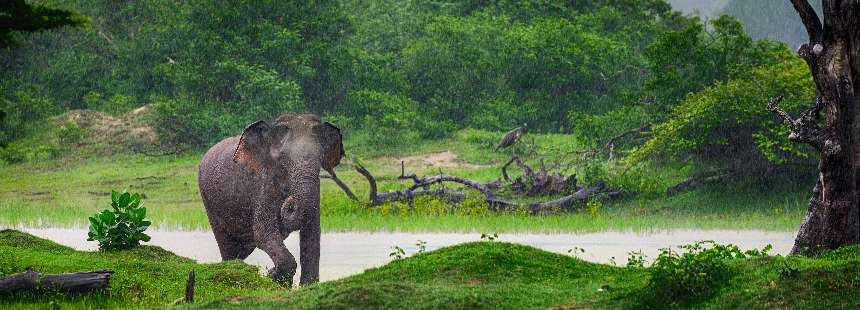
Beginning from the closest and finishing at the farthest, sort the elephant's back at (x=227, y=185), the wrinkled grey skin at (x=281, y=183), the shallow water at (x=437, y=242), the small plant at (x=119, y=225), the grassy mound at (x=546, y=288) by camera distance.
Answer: the grassy mound at (x=546, y=288) → the wrinkled grey skin at (x=281, y=183) → the elephant's back at (x=227, y=185) → the small plant at (x=119, y=225) → the shallow water at (x=437, y=242)

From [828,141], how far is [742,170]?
13045mm

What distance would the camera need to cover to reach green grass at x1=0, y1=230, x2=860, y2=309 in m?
10.6

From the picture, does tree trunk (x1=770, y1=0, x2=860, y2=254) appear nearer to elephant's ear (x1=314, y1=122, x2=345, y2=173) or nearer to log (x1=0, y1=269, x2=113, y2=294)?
elephant's ear (x1=314, y1=122, x2=345, y2=173)

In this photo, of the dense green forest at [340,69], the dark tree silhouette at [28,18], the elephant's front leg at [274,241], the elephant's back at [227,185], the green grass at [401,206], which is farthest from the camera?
the dense green forest at [340,69]

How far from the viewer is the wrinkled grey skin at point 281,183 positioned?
48.7ft

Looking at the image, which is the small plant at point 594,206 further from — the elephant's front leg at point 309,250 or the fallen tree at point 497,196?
the elephant's front leg at point 309,250

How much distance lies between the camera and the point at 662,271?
10898 millimetres

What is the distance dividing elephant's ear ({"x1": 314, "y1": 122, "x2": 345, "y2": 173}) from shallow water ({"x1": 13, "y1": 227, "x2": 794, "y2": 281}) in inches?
152

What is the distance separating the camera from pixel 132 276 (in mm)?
13891

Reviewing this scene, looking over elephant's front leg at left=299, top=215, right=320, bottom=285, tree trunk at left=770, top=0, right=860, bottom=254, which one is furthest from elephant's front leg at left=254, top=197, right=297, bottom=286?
tree trunk at left=770, top=0, right=860, bottom=254

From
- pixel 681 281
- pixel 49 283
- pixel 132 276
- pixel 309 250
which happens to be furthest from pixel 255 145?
pixel 681 281

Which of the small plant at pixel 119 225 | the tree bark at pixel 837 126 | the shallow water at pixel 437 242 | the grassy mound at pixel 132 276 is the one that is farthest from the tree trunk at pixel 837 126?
the small plant at pixel 119 225

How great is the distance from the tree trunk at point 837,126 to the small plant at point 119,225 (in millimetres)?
9012

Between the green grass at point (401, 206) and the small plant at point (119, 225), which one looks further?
the green grass at point (401, 206)
